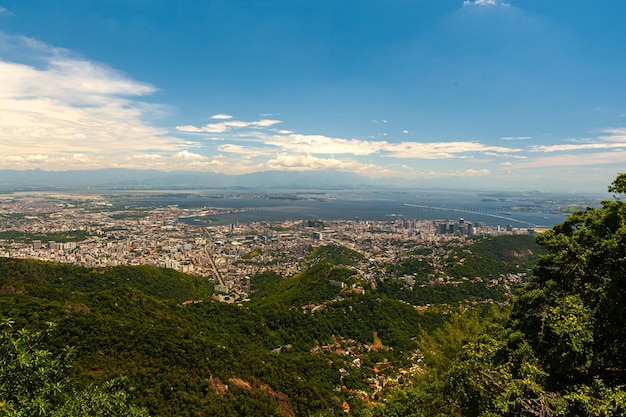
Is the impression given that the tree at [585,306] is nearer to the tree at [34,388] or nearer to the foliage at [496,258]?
the tree at [34,388]

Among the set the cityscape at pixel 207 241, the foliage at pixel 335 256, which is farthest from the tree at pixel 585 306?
the foliage at pixel 335 256

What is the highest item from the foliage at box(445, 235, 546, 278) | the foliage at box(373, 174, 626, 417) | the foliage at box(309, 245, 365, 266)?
the foliage at box(373, 174, 626, 417)

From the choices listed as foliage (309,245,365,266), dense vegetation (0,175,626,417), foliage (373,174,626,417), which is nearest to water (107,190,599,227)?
foliage (309,245,365,266)

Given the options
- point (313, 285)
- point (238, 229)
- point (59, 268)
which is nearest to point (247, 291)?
point (313, 285)

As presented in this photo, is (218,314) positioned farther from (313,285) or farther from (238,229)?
(238,229)

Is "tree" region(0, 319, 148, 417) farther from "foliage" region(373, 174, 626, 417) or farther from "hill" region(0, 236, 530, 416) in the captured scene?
"hill" region(0, 236, 530, 416)

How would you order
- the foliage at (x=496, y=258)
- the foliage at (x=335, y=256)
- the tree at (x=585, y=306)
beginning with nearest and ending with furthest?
the tree at (x=585, y=306)
the foliage at (x=496, y=258)
the foliage at (x=335, y=256)

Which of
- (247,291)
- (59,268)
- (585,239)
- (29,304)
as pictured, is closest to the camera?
(585,239)

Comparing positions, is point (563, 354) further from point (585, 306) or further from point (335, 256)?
point (335, 256)
